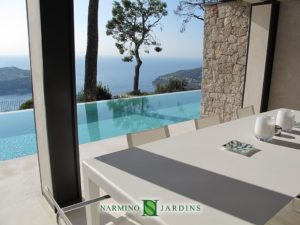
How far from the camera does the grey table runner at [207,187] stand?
0.91m

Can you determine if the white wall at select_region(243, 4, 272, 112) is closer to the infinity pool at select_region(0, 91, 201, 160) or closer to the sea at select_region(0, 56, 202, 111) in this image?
the infinity pool at select_region(0, 91, 201, 160)

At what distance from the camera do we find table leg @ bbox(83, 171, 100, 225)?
137 cm

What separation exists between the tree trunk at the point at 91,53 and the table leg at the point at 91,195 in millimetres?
6683

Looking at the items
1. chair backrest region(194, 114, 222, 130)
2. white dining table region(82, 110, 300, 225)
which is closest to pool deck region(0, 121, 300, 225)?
white dining table region(82, 110, 300, 225)

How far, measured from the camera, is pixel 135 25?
1027cm

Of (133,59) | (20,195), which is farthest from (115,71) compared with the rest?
(20,195)

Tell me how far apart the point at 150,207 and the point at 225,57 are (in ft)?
14.9

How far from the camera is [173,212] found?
0.90 meters

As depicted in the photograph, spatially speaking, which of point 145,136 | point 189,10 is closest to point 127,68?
point 189,10

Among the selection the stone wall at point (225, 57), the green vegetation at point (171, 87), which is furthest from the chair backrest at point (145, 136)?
the green vegetation at point (171, 87)

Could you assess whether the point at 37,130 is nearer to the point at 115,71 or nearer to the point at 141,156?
the point at 141,156

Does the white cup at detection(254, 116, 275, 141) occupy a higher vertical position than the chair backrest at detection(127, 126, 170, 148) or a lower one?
higher

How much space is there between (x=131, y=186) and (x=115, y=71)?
14.2 m

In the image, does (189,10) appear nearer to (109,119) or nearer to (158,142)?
(109,119)
